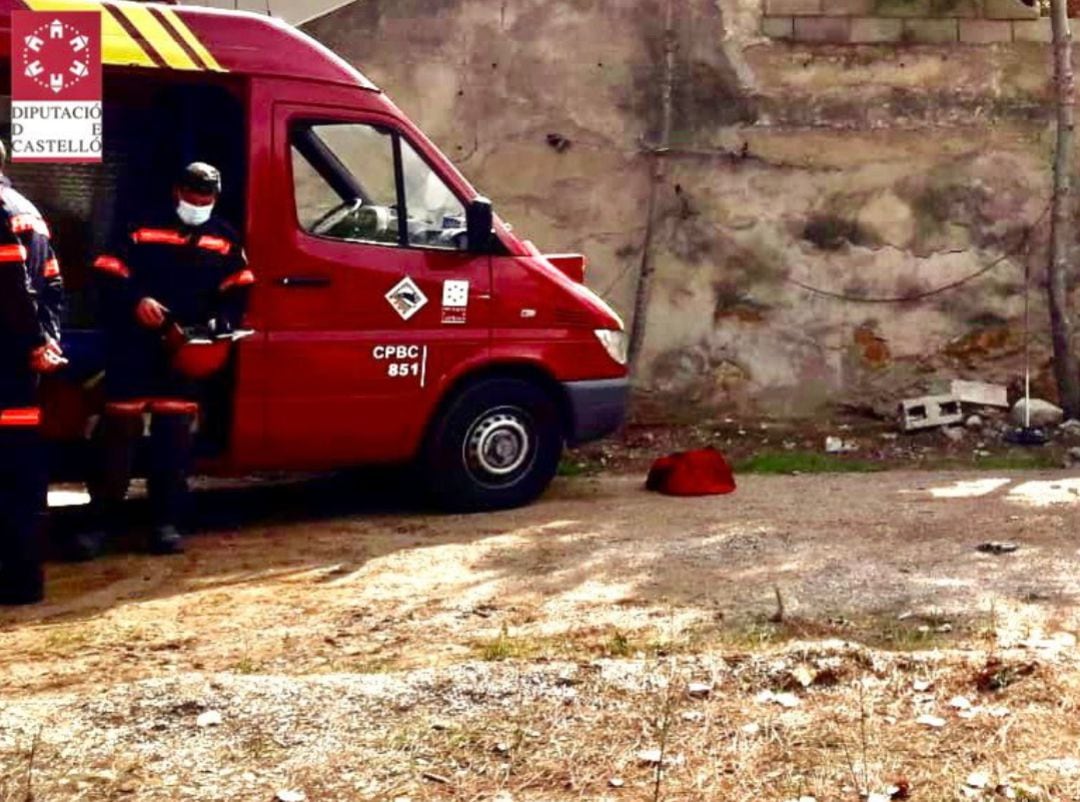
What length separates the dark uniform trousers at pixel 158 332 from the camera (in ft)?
23.6

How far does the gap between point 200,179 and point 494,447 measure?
2143 mm

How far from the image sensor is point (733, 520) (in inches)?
319

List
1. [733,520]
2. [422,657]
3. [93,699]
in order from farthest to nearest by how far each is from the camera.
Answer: [733,520]
[422,657]
[93,699]

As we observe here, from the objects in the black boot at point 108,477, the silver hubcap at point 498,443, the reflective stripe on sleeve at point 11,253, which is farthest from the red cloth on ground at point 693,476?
the reflective stripe on sleeve at point 11,253

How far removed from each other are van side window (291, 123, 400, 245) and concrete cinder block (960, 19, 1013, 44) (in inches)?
199

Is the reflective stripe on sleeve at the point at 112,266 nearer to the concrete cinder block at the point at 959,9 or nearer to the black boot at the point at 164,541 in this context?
the black boot at the point at 164,541

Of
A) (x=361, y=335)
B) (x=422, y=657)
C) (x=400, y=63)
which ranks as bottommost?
(x=422, y=657)

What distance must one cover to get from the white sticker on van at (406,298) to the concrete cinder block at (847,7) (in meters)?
4.64

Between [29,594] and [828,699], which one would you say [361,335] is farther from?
[828,699]

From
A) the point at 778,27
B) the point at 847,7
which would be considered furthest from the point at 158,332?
the point at 847,7

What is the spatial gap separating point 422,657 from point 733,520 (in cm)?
287

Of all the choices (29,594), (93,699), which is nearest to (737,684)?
(93,699)

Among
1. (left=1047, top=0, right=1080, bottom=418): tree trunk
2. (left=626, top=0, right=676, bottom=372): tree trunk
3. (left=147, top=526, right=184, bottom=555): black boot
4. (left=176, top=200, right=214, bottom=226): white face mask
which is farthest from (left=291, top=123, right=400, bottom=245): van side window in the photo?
(left=1047, top=0, right=1080, bottom=418): tree trunk

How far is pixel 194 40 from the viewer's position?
7422 mm
